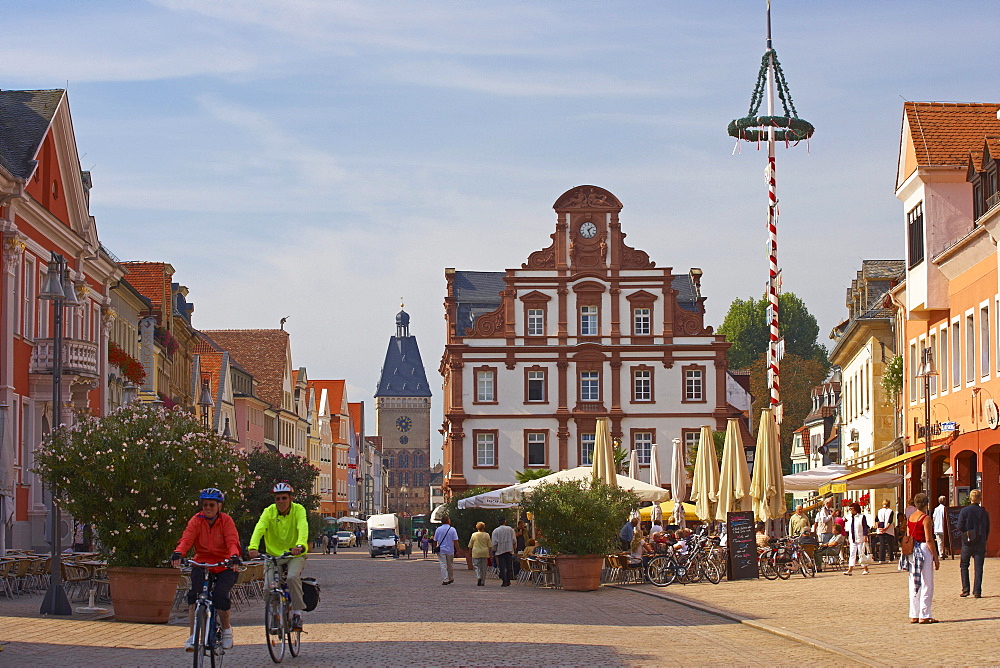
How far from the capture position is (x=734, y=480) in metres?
32.7

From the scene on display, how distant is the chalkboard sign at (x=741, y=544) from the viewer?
Result: 29.4 metres

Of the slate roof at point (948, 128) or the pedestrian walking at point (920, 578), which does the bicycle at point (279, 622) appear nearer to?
the pedestrian walking at point (920, 578)

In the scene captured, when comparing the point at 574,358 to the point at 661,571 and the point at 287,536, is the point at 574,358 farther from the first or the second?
the point at 287,536

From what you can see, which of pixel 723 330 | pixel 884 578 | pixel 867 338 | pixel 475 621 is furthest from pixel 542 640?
pixel 723 330

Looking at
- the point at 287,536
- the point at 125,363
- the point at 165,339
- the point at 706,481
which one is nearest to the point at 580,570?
the point at 706,481

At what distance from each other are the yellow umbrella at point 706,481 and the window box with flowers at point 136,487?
17.0 metres

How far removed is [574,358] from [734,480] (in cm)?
4058

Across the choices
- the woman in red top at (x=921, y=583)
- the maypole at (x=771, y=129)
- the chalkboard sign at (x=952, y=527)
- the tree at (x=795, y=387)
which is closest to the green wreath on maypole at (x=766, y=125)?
the maypole at (x=771, y=129)

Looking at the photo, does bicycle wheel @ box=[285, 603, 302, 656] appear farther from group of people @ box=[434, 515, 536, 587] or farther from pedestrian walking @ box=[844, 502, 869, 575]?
pedestrian walking @ box=[844, 502, 869, 575]

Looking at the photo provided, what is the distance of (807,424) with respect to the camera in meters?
88.8

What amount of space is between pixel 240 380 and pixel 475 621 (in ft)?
228

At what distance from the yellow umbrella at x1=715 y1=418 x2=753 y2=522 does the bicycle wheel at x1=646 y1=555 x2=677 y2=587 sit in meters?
3.53

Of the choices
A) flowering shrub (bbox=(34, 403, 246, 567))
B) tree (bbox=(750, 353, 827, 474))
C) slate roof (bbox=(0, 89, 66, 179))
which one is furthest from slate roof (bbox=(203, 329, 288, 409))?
flowering shrub (bbox=(34, 403, 246, 567))

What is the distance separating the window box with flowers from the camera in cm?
1883
